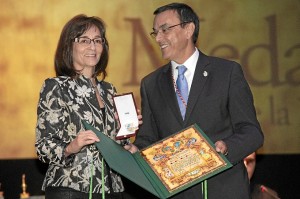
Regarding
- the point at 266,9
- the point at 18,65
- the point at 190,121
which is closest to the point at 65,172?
the point at 190,121

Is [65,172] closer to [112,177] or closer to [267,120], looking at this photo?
[112,177]

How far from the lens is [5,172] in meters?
6.02

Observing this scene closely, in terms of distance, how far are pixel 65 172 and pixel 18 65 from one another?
123 inches

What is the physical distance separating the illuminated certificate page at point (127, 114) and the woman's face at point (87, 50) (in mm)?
282

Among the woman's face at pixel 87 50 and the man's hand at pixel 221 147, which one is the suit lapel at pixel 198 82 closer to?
the man's hand at pixel 221 147

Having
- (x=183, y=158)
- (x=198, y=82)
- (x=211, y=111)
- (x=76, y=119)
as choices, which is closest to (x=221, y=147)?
(x=183, y=158)

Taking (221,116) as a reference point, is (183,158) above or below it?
below

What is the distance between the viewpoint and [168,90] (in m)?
3.18

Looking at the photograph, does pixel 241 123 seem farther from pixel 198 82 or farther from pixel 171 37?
pixel 171 37

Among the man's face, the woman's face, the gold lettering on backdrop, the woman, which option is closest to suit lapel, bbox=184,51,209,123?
the man's face

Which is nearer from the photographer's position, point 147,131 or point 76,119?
point 76,119

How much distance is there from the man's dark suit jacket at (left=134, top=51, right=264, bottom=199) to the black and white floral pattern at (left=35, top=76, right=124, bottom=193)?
13.9 inches

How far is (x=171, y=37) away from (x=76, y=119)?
0.74m

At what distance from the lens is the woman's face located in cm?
323
